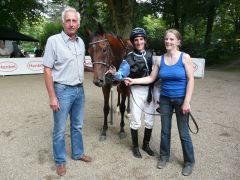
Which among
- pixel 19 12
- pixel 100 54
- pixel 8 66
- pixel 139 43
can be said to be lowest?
pixel 8 66

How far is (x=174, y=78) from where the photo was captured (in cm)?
423

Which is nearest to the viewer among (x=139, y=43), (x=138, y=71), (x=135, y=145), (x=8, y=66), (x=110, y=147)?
(x=139, y=43)

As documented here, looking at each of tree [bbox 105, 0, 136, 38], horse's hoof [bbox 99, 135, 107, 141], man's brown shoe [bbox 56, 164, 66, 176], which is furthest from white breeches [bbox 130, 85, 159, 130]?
tree [bbox 105, 0, 136, 38]

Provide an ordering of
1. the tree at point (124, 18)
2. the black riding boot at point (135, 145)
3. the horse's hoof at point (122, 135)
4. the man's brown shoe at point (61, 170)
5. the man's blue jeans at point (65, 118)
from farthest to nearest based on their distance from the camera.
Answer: the tree at point (124, 18) < the horse's hoof at point (122, 135) < the black riding boot at point (135, 145) < the man's brown shoe at point (61, 170) < the man's blue jeans at point (65, 118)

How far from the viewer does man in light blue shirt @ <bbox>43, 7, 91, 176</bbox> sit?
13.3 feet

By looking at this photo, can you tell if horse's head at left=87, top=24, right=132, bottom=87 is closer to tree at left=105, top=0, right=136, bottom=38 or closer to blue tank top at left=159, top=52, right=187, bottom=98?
blue tank top at left=159, top=52, right=187, bottom=98

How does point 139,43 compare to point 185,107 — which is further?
point 139,43

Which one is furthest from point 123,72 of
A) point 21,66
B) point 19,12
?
point 19,12

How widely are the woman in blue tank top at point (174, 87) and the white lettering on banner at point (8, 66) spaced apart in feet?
39.8

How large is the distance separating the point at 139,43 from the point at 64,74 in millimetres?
1184

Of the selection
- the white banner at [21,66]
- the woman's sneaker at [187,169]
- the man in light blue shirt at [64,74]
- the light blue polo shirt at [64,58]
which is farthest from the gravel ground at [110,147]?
the white banner at [21,66]

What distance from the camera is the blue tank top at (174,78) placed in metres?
4.17

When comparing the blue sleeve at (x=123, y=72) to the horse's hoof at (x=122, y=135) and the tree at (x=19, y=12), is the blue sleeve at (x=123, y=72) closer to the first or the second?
the horse's hoof at (x=122, y=135)

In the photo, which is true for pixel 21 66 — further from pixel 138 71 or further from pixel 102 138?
pixel 138 71
